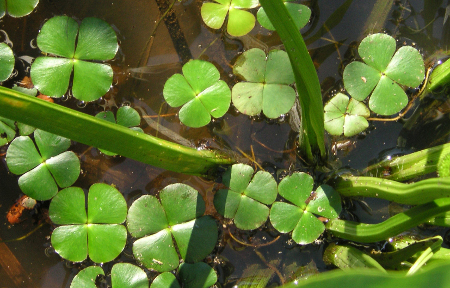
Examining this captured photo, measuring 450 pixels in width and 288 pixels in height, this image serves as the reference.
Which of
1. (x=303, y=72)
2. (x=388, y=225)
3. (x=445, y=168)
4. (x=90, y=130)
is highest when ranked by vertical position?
(x=303, y=72)

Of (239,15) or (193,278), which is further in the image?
(239,15)

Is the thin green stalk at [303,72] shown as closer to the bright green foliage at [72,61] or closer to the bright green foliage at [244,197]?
the bright green foliage at [244,197]

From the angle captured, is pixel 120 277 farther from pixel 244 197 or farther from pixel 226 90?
pixel 226 90

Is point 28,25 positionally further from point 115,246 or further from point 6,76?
point 115,246

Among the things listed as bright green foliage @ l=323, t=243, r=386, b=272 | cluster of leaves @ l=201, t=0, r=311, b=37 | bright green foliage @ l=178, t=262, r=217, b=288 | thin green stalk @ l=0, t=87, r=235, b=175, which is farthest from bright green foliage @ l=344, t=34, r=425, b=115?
bright green foliage @ l=178, t=262, r=217, b=288

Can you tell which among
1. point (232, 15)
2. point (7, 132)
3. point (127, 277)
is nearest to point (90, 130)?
point (127, 277)
